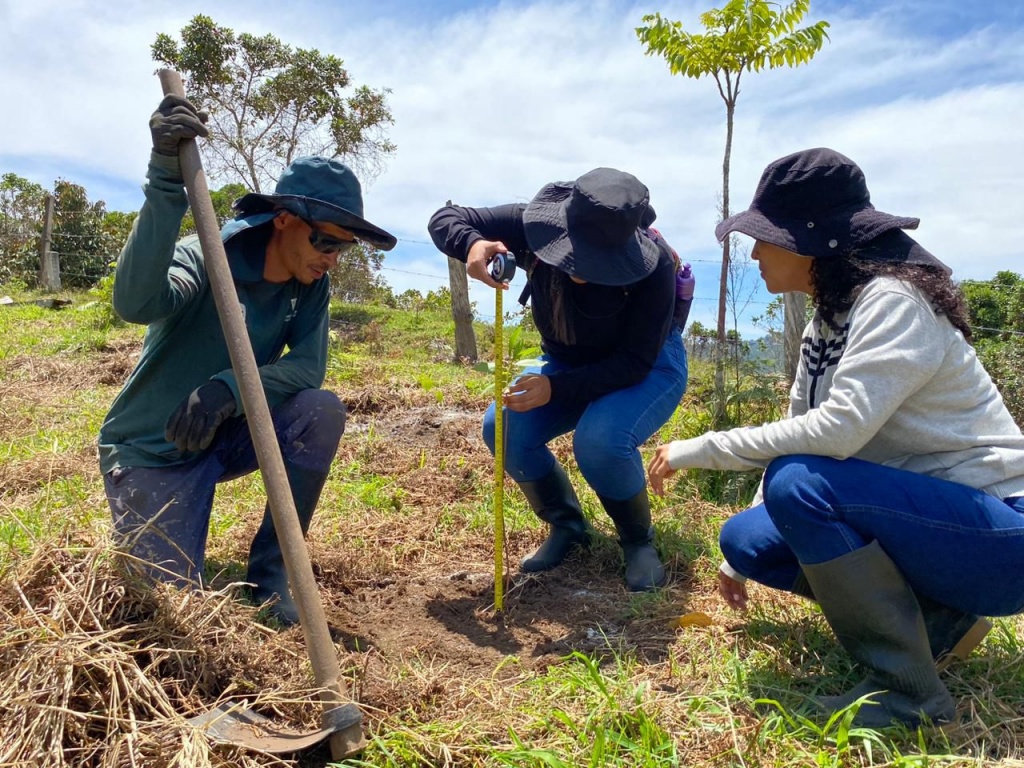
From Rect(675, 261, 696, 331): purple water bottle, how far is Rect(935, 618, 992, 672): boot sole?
1531 millimetres

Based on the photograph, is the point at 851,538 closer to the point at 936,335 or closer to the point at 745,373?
the point at 936,335

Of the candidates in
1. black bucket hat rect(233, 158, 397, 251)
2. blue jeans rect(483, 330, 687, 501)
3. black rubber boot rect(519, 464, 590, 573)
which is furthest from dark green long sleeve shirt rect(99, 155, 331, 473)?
black rubber boot rect(519, 464, 590, 573)

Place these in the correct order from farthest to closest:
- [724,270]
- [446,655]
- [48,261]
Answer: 1. [48,261]
2. [724,270]
3. [446,655]

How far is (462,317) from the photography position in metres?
8.19

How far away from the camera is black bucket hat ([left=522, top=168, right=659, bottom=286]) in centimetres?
253

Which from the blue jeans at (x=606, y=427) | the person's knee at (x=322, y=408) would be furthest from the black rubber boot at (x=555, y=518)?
the person's knee at (x=322, y=408)

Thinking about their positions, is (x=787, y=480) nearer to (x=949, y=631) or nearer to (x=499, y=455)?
(x=949, y=631)

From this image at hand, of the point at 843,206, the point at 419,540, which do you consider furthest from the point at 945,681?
the point at 419,540

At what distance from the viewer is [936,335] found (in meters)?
1.79

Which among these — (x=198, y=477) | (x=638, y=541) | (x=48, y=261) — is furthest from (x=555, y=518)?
(x=48, y=261)

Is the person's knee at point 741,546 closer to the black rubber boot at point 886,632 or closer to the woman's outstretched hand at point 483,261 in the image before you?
the black rubber boot at point 886,632

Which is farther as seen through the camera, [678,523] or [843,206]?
[678,523]

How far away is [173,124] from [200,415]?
0.82 m

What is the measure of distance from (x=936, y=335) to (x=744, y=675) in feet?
3.26
